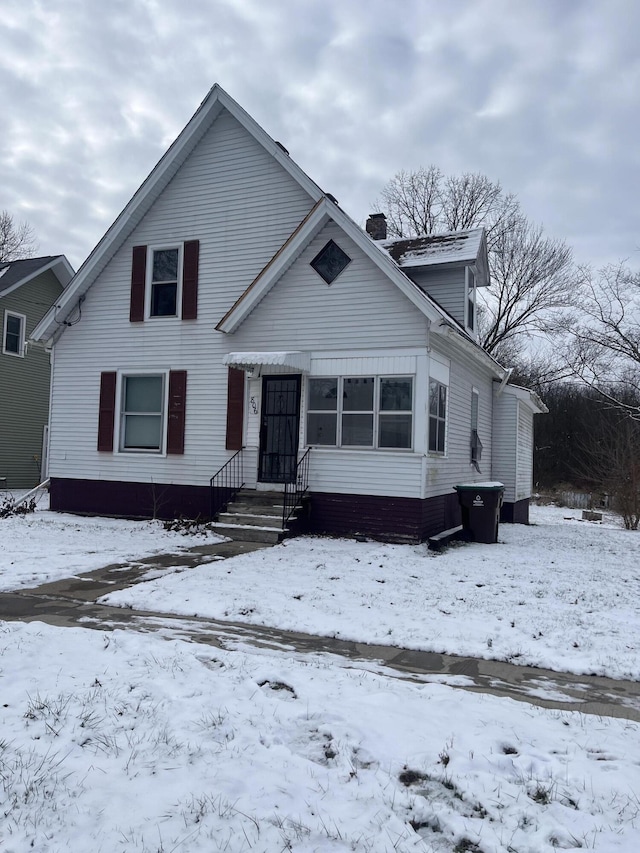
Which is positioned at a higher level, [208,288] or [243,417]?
[208,288]

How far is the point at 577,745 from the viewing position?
12.2 ft

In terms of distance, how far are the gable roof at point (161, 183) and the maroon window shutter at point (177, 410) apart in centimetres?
320

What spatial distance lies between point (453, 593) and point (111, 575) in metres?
4.29

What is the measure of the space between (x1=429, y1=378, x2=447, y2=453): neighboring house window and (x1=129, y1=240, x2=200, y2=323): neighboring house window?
5657 mm

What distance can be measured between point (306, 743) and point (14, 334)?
23.1 metres

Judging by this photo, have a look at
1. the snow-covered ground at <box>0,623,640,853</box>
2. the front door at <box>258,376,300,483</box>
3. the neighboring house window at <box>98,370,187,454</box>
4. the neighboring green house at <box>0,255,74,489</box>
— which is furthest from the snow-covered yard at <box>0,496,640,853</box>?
the neighboring green house at <box>0,255,74,489</box>

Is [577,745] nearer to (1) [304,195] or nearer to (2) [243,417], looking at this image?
(2) [243,417]

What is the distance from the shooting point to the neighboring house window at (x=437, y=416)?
39.8ft

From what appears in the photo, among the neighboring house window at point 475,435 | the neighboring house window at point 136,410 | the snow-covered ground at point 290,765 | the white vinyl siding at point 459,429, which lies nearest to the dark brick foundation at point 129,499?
the neighboring house window at point 136,410

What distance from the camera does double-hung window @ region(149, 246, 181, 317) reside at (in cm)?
1448

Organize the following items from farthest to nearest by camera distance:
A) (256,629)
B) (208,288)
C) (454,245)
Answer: (454,245) → (208,288) → (256,629)

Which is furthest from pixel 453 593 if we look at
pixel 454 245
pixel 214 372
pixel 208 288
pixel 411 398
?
pixel 454 245

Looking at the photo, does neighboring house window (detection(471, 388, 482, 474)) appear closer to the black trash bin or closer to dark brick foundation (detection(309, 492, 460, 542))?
the black trash bin

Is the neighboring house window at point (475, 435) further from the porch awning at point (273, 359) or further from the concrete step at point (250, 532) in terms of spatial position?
the concrete step at point (250, 532)
